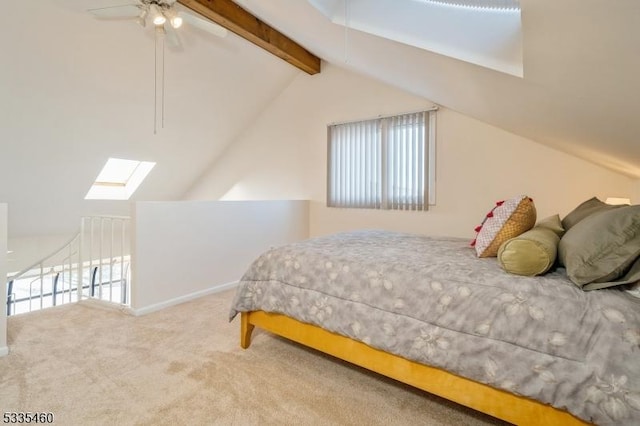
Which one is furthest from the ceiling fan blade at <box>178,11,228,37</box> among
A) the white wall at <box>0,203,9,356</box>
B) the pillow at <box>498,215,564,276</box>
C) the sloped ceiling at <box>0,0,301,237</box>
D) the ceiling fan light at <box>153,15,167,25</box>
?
the pillow at <box>498,215,564,276</box>

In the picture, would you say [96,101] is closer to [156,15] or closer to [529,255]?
[156,15]

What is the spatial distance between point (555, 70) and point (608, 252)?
70cm

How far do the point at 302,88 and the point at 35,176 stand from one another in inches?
134

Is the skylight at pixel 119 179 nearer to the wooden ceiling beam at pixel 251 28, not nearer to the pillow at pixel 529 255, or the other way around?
the wooden ceiling beam at pixel 251 28

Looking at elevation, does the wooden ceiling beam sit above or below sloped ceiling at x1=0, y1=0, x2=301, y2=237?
above

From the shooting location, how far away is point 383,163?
12.2 feet

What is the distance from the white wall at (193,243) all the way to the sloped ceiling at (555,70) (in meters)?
1.90

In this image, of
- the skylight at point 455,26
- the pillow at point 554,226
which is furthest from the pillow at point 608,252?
the skylight at point 455,26

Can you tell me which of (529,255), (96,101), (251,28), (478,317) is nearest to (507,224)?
(529,255)

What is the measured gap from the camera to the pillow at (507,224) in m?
1.64

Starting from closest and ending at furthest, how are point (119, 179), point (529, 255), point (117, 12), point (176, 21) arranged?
1. point (529, 255)
2. point (117, 12)
3. point (176, 21)
4. point (119, 179)

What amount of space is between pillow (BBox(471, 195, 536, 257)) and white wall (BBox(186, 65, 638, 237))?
1520 mm

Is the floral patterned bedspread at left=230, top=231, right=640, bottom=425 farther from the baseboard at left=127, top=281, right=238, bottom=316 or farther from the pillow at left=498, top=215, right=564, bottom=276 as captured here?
the baseboard at left=127, top=281, right=238, bottom=316

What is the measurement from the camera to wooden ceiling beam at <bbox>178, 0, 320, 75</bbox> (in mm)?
2760
